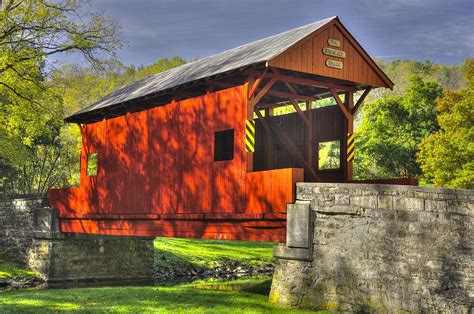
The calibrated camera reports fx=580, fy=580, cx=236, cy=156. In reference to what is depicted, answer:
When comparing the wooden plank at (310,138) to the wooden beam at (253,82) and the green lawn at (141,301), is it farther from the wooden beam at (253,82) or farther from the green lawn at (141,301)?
the green lawn at (141,301)

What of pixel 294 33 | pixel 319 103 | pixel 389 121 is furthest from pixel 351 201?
pixel 319 103

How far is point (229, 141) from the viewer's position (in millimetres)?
20594

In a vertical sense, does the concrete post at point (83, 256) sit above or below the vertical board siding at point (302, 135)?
below

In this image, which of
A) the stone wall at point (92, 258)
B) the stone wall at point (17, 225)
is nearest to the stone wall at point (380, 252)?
the stone wall at point (92, 258)

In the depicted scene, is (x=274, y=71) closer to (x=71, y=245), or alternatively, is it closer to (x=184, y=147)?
(x=184, y=147)

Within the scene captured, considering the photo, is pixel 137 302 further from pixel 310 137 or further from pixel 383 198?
pixel 310 137

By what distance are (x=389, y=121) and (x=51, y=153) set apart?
25.6 metres

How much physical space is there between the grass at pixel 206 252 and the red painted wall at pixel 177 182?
7525mm

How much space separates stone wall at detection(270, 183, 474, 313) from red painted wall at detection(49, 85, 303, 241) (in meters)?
0.99

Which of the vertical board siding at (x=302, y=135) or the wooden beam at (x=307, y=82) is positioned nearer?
the wooden beam at (x=307, y=82)

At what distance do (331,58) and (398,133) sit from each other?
26133 millimetres

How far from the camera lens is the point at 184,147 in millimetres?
18172

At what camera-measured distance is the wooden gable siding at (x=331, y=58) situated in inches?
610

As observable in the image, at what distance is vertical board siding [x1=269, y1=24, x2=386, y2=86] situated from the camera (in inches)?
608
